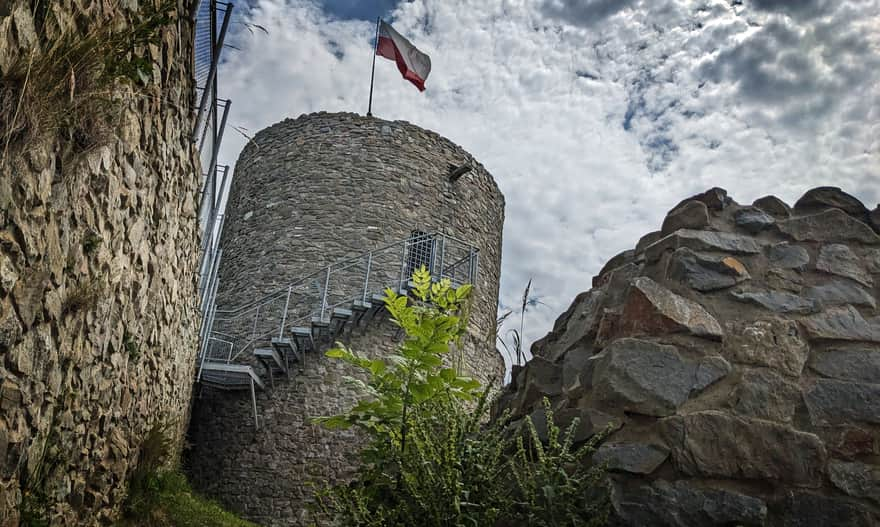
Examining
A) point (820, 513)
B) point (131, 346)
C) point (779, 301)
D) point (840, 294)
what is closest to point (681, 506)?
point (820, 513)

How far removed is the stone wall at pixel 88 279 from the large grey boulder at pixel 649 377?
7.52 feet

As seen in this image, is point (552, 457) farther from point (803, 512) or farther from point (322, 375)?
point (322, 375)

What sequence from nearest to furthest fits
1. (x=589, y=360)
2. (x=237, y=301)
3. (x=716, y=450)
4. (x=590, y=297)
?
(x=716, y=450) < (x=589, y=360) < (x=590, y=297) < (x=237, y=301)

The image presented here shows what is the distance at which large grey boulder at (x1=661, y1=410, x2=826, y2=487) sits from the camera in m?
2.58

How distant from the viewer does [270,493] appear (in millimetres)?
11031

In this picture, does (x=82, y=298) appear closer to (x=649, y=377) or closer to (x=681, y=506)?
(x=649, y=377)

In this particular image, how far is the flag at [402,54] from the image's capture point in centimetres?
1514

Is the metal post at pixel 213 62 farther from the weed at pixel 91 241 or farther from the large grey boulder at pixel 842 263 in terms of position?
the large grey boulder at pixel 842 263

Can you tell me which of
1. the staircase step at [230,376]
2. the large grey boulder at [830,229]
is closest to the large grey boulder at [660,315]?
the large grey boulder at [830,229]

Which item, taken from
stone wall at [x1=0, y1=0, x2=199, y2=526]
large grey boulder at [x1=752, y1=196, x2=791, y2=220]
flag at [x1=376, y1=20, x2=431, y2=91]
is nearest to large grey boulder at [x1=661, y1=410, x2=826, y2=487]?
large grey boulder at [x1=752, y1=196, x2=791, y2=220]

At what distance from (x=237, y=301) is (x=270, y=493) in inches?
146

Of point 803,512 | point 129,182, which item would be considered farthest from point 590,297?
point 129,182

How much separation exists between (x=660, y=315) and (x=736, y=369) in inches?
14.9

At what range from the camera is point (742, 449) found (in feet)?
8.70
